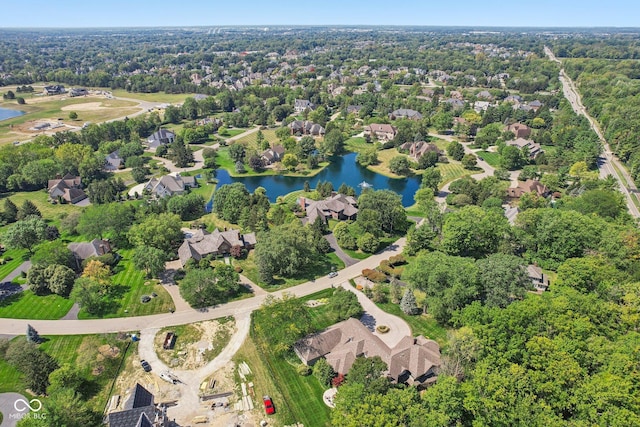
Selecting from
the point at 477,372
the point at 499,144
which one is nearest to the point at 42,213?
the point at 477,372

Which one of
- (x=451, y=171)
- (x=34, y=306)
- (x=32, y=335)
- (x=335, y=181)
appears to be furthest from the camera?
(x=451, y=171)

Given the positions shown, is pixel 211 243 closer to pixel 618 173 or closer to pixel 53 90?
pixel 618 173

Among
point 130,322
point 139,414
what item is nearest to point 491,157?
point 130,322

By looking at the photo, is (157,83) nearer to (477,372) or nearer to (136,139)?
(136,139)

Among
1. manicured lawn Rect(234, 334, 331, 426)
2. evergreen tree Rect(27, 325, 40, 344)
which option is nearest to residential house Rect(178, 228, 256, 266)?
evergreen tree Rect(27, 325, 40, 344)

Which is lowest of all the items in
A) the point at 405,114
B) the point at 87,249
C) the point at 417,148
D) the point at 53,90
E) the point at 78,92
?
the point at 87,249

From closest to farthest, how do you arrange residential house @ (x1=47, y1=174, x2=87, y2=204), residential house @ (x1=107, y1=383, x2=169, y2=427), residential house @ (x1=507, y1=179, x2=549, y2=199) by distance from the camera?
1. residential house @ (x1=107, y1=383, x2=169, y2=427)
2. residential house @ (x1=507, y1=179, x2=549, y2=199)
3. residential house @ (x1=47, y1=174, x2=87, y2=204)

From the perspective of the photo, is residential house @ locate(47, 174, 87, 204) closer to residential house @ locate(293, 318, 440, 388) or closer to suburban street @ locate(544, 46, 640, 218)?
residential house @ locate(293, 318, 440, 388)
